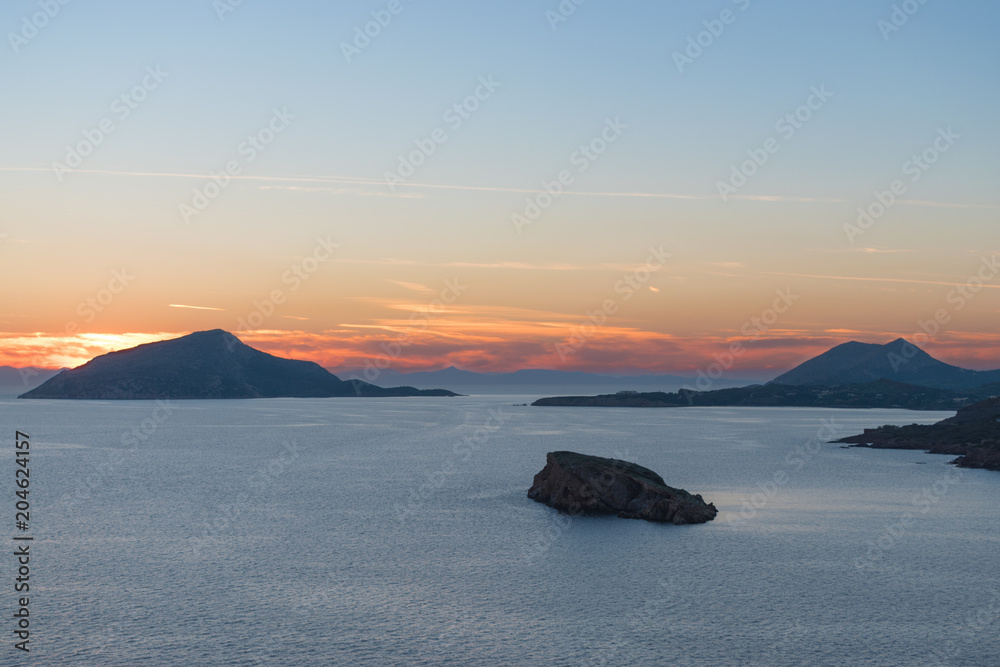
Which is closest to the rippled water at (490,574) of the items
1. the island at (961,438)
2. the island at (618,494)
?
the island at (618,494)

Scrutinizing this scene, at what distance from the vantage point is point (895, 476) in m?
112

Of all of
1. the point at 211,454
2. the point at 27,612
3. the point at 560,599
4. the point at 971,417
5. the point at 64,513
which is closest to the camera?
the point at 27,612

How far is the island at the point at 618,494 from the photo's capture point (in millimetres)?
74875

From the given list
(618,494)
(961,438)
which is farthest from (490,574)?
(961,438)

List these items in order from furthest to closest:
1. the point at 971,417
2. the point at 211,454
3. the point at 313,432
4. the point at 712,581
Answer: the point at 313,432, the point at 971,417, the point at 211,454, the point at 712,581

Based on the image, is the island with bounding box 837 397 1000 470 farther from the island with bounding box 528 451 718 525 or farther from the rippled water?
the island with bounding box 528 451 718 525

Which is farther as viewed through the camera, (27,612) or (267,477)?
(267,477)

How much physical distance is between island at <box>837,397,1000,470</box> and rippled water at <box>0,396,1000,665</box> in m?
25.1

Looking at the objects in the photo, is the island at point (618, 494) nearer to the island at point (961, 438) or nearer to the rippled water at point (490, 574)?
the rippled water at point (490, 574)

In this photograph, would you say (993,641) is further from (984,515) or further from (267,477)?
(267,477)

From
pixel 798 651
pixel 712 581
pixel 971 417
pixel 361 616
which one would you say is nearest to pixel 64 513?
pixel 361 616

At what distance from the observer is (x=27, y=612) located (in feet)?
145

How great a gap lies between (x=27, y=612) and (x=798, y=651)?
42.4m

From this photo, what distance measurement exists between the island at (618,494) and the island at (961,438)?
7389 cm
